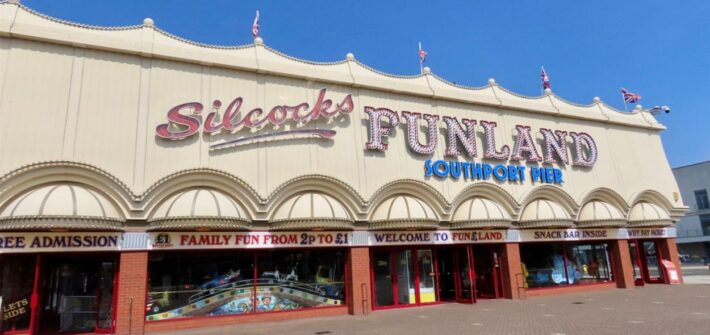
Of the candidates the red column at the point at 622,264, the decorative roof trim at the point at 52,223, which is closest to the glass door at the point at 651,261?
the red column at the point at 622,264

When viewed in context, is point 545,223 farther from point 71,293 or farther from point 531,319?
point 71,293

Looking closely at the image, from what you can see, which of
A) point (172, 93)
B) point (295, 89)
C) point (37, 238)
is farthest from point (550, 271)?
point (37, 238)

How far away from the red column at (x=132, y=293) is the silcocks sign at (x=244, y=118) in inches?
170

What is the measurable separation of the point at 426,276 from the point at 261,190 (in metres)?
8.42

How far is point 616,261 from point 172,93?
23.8 m

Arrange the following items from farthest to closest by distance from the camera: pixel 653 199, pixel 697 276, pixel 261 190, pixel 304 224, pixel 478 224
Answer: pixel 697 276 → pixel 653 199 → pixel 478 224 → pixel 261 190 → pixel 304 224

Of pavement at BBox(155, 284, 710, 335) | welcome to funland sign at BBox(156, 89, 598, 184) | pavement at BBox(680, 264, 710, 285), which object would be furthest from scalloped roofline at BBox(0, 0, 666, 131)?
pavement at BBox(680, 264, 710, 285)

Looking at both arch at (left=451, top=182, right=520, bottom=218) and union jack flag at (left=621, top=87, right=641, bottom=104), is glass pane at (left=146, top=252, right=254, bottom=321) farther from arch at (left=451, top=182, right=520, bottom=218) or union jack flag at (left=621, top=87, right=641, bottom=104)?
union jack flag at (left=621, top=87, right=641, bottom=104)

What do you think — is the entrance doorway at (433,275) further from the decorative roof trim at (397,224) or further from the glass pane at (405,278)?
the decorative roof trim at (397,224)

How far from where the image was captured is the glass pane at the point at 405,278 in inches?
768

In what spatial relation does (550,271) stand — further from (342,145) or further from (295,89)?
(295,89)

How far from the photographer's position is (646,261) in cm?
2716

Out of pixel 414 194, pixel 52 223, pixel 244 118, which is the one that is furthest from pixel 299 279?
pixel 52 223

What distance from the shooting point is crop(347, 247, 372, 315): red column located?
17797 mm
